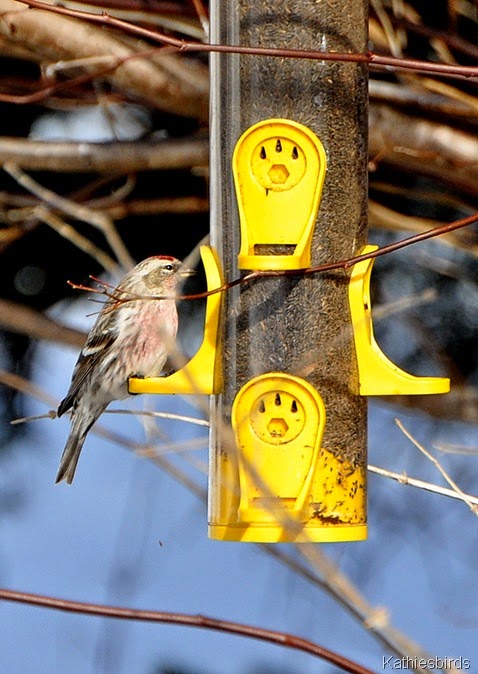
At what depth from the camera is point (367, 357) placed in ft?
10.9

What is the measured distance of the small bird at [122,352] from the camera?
14.8 feet

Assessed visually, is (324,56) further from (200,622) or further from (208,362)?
(200,622)

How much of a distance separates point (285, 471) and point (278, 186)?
0.75m

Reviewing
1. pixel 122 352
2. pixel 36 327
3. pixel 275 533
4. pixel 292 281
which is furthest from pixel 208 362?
pixel 36 327

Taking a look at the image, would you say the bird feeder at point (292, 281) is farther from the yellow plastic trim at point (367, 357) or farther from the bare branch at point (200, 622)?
the bare branch at point (200, 622)

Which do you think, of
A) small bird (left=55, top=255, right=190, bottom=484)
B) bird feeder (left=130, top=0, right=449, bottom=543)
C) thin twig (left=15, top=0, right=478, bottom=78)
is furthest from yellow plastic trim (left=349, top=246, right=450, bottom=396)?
small bird (left=55, top=255, right=190, bottom=484)

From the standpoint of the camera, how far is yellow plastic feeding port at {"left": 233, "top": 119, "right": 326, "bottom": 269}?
3.19 meters

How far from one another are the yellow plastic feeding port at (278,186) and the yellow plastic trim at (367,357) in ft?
0.77

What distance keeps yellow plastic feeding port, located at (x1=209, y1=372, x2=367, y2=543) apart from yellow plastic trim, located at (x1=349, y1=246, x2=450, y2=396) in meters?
0.17

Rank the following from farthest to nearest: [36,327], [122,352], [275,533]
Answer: [36,327] → [122,352] → [275,533]

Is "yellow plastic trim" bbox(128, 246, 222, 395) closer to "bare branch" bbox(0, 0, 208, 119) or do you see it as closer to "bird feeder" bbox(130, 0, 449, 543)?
"bird feeder" bbox(130, 0, 449, 543)

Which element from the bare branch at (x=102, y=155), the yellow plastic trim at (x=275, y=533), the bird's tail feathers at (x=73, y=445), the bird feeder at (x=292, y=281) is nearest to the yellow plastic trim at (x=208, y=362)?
the bird feeder at (x=292, y=281)

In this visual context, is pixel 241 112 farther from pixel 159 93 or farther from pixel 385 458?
pixel 385 458

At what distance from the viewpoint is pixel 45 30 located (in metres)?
4.91
